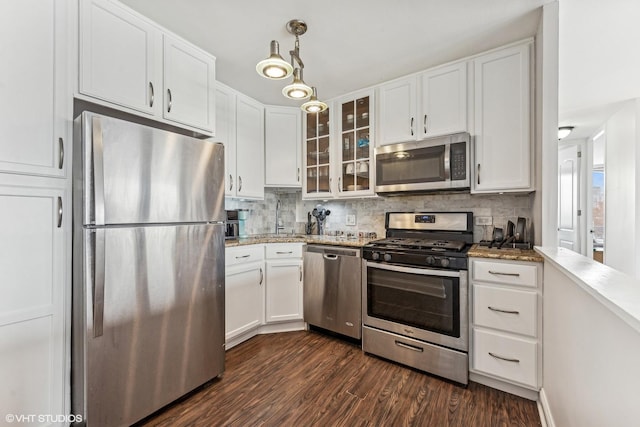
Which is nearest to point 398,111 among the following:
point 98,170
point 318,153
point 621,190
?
point 318,153

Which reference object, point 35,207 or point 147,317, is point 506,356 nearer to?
point 147,317

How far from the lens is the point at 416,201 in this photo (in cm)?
273

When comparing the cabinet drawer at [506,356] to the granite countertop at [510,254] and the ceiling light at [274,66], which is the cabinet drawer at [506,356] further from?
the ceiling light at [274,66]

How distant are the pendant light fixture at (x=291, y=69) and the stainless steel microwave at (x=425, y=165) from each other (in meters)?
0.85

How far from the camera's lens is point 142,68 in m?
1.74

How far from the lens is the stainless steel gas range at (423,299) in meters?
1.92

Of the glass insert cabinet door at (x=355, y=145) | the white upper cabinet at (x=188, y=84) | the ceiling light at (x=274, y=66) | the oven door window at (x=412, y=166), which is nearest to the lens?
the ceiling light at (x=274, y=66)

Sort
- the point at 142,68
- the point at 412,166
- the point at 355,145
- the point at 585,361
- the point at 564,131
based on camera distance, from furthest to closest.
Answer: the point at 564,131, the point at 355,145, the point at 412,166, the point at 142,68, the point at 585,361

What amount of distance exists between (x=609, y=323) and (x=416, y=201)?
1.96 meters

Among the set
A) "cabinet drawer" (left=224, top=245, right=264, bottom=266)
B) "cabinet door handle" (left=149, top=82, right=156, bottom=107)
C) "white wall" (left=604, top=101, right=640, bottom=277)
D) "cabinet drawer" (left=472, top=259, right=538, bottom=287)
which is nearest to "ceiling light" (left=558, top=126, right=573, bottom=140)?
"white wall" (left=604, top=101, right=640, bottom=277)

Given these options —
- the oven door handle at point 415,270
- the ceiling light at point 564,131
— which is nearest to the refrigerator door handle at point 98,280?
the oven door handle at point 415,270

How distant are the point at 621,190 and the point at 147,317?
516 centimetres

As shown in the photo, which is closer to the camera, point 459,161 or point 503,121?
point 503,121

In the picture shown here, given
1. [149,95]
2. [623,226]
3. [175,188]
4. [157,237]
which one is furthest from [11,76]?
[623,226]
